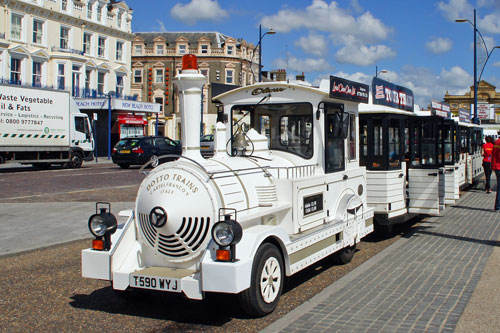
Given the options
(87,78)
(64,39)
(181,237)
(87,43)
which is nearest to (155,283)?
(181,237)

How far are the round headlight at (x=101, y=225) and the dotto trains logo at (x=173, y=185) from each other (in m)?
0.56

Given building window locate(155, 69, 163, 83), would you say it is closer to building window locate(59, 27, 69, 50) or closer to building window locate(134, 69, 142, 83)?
building window locate(134, 69, 142, 83)

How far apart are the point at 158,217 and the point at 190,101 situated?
1.22m

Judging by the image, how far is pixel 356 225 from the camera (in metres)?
7.86

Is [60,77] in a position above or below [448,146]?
above

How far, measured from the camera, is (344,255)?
305 inches

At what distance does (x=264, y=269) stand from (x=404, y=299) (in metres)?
1.73

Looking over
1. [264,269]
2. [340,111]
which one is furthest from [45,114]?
[264,269]

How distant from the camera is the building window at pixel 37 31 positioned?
40.2m

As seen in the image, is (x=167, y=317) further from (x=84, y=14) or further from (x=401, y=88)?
(x=84, y=14)

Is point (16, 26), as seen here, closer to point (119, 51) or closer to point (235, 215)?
point (119, 51)

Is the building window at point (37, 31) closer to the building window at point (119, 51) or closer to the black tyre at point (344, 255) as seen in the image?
the building window at point (119, 51)

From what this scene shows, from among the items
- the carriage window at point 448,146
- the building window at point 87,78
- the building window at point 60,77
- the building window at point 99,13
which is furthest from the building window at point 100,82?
the carriage window at point 448,146

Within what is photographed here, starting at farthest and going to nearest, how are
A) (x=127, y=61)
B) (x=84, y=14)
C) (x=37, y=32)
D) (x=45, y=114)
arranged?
(x=127, y=61) < (x=84, y=14) < (x=37, y=32) < (x=45, y=114)
